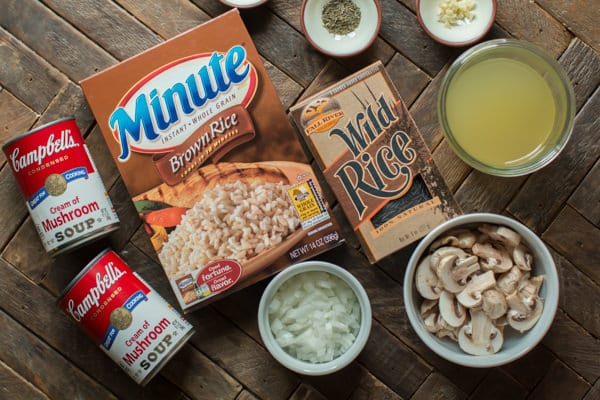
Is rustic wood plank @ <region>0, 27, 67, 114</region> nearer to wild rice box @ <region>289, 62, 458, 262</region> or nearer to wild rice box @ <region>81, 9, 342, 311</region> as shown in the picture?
wild rice box @ <region>81, 9, 342, 311</region>

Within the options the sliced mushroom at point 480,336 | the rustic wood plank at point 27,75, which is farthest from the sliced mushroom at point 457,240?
the rustic wood plank at point 27,75

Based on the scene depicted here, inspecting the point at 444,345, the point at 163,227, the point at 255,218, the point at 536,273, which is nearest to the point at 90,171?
the point at 163,227

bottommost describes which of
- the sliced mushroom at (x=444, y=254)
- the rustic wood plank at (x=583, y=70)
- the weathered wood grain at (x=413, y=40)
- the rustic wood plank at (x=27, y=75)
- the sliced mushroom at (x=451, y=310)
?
the sliced mushroom at (x=451, y=310)

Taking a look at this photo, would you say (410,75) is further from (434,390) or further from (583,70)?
(434,390)

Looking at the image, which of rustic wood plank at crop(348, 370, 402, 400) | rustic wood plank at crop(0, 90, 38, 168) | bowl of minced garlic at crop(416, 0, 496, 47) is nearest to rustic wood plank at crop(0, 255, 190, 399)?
rustic wood plank at crop(0, 90, 38, 168)

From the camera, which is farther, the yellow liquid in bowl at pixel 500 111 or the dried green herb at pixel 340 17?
the dried green herb at pixel 340 17

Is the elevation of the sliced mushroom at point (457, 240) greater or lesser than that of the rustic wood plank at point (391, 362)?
greater

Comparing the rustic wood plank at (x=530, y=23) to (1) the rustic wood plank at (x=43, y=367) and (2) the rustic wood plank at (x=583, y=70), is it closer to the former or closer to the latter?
(2) the rustic wood plank at (x=583, y=70)
